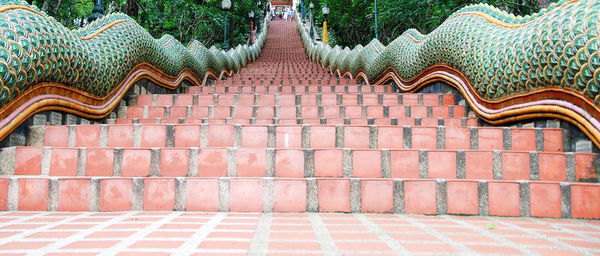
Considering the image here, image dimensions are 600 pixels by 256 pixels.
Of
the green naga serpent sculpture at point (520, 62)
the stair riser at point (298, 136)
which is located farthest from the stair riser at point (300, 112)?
the stair riser at point (298, 136)

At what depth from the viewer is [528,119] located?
3.71 metres

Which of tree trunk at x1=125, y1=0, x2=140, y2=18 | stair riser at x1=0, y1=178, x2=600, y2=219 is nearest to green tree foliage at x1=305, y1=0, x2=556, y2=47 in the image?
stair riser at x1=0, y1=178, x2=600, y2=219

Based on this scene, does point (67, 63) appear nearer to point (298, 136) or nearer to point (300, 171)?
point (298, 136)

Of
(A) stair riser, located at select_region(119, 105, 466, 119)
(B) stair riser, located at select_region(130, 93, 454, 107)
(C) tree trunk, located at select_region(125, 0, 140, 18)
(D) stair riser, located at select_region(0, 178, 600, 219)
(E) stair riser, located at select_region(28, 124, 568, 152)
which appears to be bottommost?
(D) stair riser, located at select_region(0, 178, 600, 219)

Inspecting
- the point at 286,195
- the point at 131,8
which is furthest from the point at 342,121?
the point at 131,8

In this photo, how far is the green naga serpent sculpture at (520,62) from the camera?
9.70ft

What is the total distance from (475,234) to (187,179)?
1.83 meters

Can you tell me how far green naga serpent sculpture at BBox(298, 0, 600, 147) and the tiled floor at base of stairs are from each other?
115cm

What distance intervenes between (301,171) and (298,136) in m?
0.52

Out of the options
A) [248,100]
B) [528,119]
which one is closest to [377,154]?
[528,119]

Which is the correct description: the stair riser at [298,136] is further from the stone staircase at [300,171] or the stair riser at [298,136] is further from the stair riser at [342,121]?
the stair riser at [342,121]

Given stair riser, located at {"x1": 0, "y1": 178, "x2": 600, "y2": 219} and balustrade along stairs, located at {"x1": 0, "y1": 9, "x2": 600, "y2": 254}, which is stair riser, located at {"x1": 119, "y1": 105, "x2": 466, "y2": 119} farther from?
stair riser, located at {"x1": 0, "y1": 178, "x2": 600, "y2": 219}

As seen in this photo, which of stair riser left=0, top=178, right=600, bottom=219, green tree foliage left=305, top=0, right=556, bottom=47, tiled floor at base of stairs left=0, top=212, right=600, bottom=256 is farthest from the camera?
green tree foliage left=305, top=0, right=556, bottom=47

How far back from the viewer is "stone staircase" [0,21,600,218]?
8.71 feet
